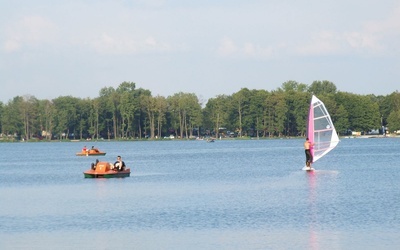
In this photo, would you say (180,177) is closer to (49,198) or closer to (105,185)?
(105,185)

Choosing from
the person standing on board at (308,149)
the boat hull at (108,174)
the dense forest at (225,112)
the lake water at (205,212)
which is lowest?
the lake water at (205,212)

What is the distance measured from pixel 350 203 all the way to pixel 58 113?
163 metres

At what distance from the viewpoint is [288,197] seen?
42094 millimetres

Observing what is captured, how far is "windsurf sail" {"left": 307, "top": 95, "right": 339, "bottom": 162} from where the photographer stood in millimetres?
61250

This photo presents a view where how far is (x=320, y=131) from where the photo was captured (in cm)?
6178

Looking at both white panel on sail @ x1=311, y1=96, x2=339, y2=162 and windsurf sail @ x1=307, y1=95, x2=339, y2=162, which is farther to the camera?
white panel on sail @ x1=311, y1=96, x2=339, y2=162

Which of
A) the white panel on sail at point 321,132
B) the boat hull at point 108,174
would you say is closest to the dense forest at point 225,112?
the white panel on sail at point 321,132

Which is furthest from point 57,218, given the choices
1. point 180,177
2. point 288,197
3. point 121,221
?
point 180,177

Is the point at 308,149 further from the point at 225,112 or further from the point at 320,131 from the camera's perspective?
the point at 225,112

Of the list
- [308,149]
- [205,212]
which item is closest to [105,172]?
[308,149]

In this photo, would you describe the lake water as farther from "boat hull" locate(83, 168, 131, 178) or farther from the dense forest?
the dense forest

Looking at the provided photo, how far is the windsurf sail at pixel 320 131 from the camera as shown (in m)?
61.2

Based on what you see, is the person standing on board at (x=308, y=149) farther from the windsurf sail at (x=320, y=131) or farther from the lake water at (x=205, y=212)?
the lake water at (x=205, y=212)

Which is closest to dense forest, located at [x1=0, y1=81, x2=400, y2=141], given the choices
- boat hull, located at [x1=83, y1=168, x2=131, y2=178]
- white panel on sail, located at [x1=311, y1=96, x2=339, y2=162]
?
white panel on sail, located at [x1=311, y1=96, x2=339, y2=162]
